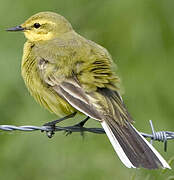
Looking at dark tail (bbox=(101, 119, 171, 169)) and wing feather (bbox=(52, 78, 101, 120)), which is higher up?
wing feather (bbox=(52, 78, 101, 120))

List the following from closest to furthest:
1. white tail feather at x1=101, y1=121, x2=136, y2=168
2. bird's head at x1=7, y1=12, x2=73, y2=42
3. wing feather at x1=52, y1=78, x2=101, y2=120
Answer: white tail feather at x1=101, y1=121, x2=136, y2=168
wing feather at x1=52, y1=78, x2=101, y2=120
bird's head at x1=7, y1=12, x2=73, y2=42

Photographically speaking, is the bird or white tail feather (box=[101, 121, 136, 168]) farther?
the bird

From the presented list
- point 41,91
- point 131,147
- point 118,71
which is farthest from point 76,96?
point 118,71

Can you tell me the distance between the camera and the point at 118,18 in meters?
10.3

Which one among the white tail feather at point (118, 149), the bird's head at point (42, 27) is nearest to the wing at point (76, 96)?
the white tail feather at point (118, 149)

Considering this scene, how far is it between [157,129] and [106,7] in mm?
2137

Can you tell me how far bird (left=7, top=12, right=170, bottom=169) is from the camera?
23.0 feet

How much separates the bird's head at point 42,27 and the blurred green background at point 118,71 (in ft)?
3.01

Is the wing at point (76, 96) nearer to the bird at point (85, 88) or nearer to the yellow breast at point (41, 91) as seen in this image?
the bird at point (85, 88)

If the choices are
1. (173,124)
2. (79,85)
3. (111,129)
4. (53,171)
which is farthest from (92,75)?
(173,124)

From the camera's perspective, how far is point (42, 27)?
29.6 feet

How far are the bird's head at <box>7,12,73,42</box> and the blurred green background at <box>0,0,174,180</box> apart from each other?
36.1 inches

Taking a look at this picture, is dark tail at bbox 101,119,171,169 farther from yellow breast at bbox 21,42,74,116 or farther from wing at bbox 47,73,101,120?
yellow breast at bbox 21,42,74,116

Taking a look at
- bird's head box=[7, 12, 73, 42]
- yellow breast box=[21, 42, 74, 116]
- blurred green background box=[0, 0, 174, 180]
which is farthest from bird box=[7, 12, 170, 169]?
blurred green background box=[0, 0, 174, 180]
